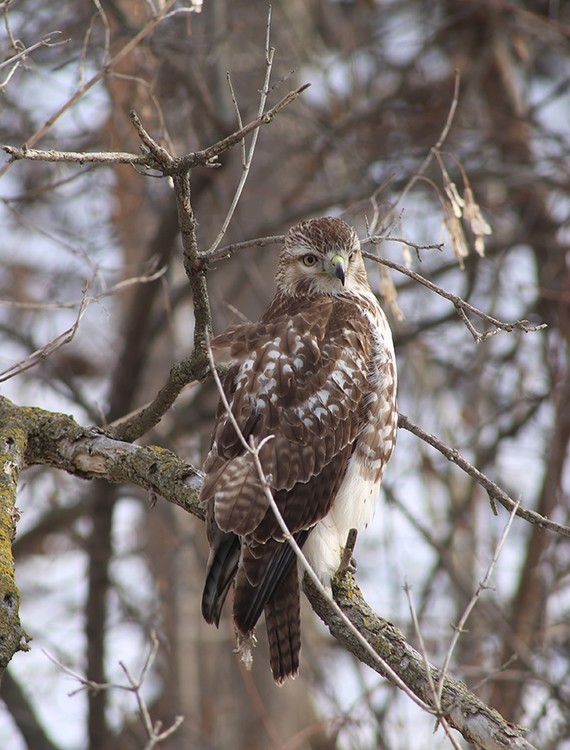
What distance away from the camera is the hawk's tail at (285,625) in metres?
4.16

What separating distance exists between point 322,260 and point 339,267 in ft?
0.73

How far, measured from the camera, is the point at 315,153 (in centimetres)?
832

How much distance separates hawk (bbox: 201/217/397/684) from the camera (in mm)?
3932

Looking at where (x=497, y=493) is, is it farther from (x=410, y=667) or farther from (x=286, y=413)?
(x=286, y=413)

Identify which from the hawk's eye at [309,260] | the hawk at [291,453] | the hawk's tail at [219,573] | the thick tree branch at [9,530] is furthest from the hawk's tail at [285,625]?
the hawk's eye at [309,260]

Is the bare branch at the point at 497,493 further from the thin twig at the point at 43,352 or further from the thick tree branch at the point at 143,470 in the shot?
the thin twig at the point at 43,352

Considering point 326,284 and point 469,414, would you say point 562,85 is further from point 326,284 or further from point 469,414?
point 326,284

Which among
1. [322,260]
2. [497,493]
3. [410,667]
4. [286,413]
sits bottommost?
[410,667]

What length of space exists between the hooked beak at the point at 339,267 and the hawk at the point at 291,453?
0.46ft

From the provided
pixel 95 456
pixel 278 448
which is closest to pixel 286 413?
pixel 278 448

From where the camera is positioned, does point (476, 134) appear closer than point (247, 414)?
No

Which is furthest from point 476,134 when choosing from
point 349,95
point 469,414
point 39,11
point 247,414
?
point 247,414

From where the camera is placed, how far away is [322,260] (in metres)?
4.95

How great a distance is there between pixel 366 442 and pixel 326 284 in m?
1.00
